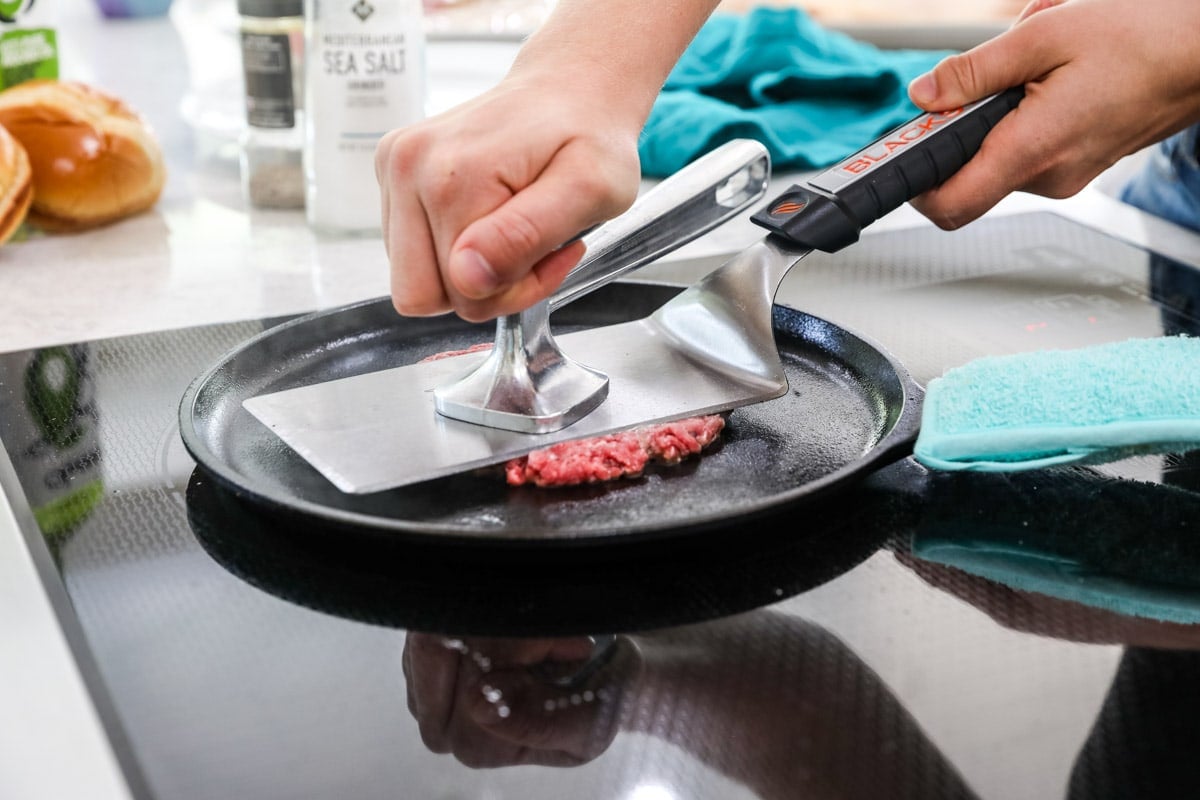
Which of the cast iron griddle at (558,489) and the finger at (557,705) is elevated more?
the finger at (557,705)

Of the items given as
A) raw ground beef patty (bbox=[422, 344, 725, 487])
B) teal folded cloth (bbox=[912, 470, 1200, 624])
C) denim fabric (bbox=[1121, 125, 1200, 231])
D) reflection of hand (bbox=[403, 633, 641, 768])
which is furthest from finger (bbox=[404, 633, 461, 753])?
denim fabric (bbox=[1121, 125, 1200, 231])

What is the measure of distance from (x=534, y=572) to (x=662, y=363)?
178mm

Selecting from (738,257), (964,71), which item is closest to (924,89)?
(964,71)

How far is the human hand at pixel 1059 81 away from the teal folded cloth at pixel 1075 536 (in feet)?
0.63

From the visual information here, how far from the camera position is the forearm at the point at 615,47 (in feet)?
1.91

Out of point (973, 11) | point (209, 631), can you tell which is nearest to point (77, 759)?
point (209, 631)

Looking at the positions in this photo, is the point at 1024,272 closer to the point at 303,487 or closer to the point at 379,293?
the point at 379,293

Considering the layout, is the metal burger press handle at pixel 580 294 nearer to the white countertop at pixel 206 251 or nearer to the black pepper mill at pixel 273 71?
the white countertop at pixel 206 251

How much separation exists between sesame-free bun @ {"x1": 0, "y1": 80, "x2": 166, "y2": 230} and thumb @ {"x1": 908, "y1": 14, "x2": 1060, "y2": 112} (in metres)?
0.65

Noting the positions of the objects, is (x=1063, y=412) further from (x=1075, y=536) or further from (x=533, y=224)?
(x=533, y=224)

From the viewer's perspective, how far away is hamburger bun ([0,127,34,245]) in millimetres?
894

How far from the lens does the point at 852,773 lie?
1.24ft

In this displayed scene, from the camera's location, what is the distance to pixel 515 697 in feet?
1.38

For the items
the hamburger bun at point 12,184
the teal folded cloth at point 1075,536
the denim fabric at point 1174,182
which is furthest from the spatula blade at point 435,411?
the denim fabric at point 1174,182
